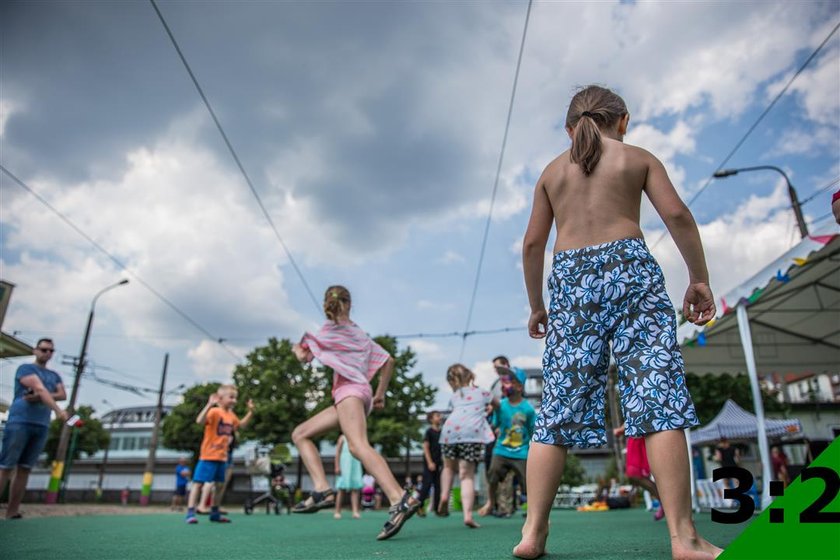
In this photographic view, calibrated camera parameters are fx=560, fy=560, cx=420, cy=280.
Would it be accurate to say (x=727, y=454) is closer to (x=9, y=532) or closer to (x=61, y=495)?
(x=9, y=532)

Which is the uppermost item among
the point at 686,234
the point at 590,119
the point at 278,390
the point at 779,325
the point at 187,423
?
the point at 278,390

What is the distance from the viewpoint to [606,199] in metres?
2.37

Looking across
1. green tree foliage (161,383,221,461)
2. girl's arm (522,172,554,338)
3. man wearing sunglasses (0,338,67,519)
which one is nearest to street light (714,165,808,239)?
girl's arm (522,172,554,338)

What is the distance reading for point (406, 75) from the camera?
22.2ft

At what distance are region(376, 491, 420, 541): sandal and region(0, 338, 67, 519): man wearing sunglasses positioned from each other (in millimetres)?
4646

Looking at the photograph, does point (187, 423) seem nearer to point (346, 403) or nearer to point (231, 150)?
point (231, 150)

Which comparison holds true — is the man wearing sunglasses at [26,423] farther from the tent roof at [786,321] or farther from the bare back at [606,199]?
the tent roof at [786,321]

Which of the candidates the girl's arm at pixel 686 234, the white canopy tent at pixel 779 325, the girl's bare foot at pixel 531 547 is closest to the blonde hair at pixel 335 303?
the girl's bare foot at pixel 531 547

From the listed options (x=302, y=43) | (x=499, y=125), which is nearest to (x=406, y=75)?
(x=302, y=43)

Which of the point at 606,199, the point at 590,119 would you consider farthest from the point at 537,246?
the point at 590,119

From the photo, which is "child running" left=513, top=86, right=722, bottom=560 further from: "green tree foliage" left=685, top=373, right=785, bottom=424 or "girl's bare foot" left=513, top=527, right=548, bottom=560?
"green tree foliage" left=685, top=373, right=785, bottom=424

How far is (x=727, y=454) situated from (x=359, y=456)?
33.1 ft

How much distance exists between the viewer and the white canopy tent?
294 inches

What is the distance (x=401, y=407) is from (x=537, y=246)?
30.2 meters
